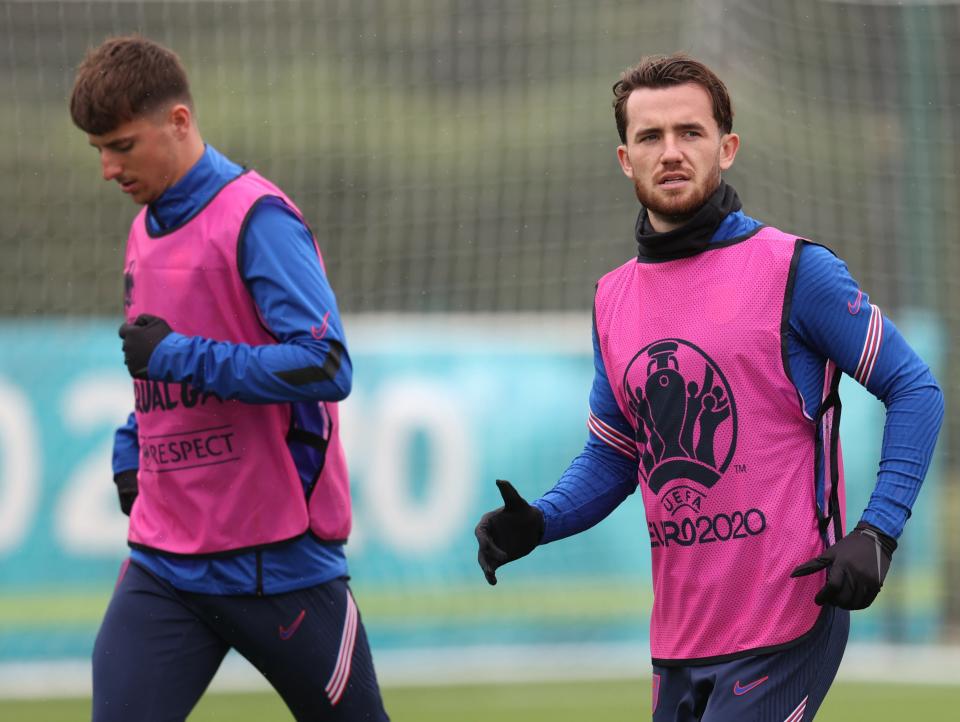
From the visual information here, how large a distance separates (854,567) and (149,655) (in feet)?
5.66

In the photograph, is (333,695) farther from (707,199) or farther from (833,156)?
(833,156)

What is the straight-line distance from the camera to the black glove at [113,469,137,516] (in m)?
4.21

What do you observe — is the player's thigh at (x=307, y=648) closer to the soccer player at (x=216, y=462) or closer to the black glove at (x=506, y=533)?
the soccer player at (x=216, y=462)

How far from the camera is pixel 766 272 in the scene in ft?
10.5

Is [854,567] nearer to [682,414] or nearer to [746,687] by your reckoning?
[746,687]

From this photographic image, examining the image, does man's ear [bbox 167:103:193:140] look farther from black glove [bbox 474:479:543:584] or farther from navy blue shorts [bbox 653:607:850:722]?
navy blue shorts [bbox 653:607:850:722]

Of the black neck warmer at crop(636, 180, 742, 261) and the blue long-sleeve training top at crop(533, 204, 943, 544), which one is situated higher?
the black neck warmer at crop(636, 180, 742, 261)

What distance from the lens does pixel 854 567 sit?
2.91 m

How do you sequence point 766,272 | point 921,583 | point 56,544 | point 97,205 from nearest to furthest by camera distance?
point 766,272 < point 56,544 < point 921,583 < point 97,205

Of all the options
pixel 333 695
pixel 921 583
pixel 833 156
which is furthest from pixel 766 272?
pixel 833 156

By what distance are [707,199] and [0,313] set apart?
5922mm

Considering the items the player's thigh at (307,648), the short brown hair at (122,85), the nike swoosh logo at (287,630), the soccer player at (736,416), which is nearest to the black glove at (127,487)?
the player's thigh at (307,648)

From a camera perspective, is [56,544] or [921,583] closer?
[56,544]

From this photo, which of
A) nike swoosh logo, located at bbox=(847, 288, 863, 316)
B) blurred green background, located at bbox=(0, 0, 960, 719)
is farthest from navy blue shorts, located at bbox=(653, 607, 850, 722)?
blurred green background, located at bbox=(0, 0, 960, 719)
